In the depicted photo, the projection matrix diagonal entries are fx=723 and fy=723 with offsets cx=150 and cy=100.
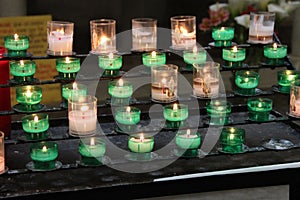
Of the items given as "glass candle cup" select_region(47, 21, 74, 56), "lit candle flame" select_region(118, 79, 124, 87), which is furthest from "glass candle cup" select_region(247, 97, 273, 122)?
"glass candle cup" select_region(47, 21, 74, 56)

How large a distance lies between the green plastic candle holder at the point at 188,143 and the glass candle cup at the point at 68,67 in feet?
1.38

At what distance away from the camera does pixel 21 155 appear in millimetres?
2502

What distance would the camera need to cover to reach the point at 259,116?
2541mm

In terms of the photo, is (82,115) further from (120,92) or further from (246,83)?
(246,83)

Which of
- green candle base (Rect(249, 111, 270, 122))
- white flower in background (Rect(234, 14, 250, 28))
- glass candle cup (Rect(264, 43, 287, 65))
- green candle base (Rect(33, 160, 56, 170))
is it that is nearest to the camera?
green candle base (Rect(33, 160, 56, 170))

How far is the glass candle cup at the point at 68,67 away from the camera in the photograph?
2.47 meters

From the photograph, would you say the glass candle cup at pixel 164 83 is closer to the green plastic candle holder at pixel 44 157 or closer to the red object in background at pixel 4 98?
the green plastic candle holder at pixel 44 157

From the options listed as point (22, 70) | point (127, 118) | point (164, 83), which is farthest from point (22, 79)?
point (164, 83)

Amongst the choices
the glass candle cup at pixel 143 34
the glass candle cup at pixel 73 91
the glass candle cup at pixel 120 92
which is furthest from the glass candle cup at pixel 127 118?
the glass candle cup at pixel 143 34

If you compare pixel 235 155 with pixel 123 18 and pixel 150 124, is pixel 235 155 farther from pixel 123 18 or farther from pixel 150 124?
pixel 123 18

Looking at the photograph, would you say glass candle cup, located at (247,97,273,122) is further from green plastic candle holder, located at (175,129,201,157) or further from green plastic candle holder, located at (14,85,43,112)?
green plastic candle holder, located at (14,85,43,112)

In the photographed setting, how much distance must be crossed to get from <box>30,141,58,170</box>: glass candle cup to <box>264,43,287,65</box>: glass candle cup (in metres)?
0.86

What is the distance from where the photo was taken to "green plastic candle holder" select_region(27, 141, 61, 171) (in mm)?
2309

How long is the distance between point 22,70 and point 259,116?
84 centimetres
